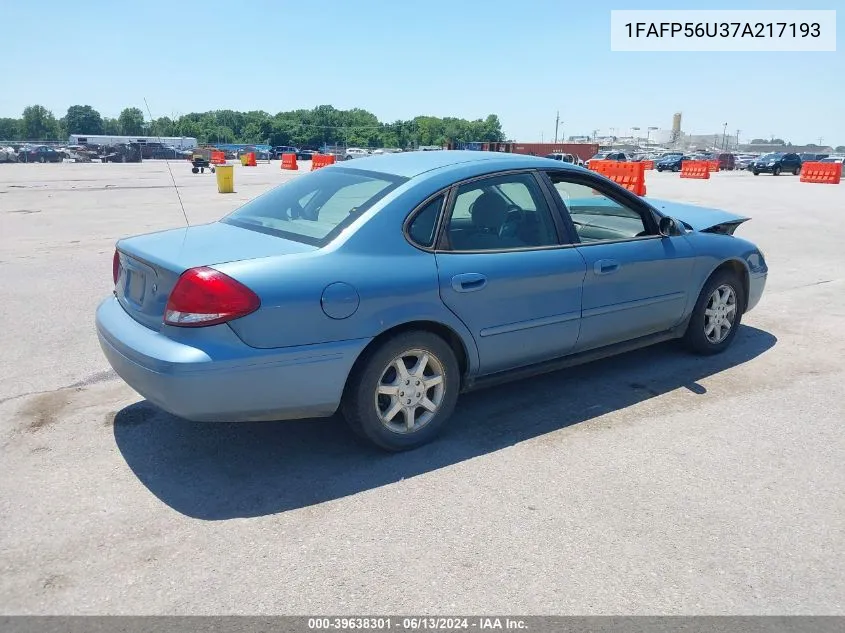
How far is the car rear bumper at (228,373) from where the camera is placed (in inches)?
126

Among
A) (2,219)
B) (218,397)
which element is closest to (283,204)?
(218,397)

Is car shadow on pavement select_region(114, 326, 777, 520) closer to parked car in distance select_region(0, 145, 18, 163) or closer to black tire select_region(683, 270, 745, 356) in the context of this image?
black tire select_region(683, 270, 745, 356)

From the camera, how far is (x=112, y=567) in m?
2.79

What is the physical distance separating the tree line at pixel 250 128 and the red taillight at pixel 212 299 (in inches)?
5099

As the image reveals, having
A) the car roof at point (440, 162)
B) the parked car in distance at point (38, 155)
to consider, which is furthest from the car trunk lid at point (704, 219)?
the parked car in distance at point (38, 155)

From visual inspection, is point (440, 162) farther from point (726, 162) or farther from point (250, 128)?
point (250, 128)

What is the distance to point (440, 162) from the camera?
4.21m

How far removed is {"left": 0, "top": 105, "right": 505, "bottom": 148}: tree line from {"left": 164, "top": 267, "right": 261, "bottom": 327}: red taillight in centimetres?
12953

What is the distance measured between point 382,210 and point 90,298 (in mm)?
4711

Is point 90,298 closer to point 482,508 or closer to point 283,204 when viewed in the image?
point 283,204

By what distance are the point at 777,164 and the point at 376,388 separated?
4368cm

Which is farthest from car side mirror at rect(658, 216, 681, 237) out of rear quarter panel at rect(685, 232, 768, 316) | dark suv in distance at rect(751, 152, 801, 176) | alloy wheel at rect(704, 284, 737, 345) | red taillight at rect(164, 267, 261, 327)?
dark suv in distance at rect(751, 152, 801, 176)

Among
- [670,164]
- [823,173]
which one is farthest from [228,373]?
[670,164]

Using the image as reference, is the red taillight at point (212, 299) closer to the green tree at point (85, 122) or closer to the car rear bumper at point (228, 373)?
the car rear bumper at point (228, 373)
